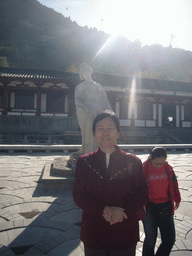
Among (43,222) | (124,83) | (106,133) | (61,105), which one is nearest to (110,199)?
(106,133)

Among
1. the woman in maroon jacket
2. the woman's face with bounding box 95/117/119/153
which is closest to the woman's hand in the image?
the woman in maroon jacket

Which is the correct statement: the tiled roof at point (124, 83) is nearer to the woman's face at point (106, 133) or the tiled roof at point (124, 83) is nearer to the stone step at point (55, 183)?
the stone step at point (55, 183)

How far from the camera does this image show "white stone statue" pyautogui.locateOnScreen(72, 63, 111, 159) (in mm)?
3787

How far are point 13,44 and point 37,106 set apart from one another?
34341mm

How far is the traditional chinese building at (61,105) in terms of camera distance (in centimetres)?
1337

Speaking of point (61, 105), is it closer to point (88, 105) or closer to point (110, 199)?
point (88, 105)

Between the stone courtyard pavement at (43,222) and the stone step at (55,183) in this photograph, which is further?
the stone step at (55,183)

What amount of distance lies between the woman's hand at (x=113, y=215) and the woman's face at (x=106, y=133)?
40cm

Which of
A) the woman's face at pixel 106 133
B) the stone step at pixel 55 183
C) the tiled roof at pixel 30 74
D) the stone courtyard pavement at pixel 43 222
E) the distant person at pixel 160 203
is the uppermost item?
the tiled roof at pixel 30 74

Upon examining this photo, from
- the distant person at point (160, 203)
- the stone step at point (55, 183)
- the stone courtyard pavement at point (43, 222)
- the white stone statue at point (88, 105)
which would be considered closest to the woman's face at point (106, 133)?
the distant person at point (160, 203)

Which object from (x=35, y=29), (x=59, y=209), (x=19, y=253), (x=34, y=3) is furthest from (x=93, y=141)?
(x=34, y=3)

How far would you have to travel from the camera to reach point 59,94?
52.4ft

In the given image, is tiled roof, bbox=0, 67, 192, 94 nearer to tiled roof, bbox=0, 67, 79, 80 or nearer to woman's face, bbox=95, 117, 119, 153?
tiled roof, bbox=0, 67, 79, 80

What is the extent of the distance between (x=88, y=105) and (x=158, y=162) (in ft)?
7.49
